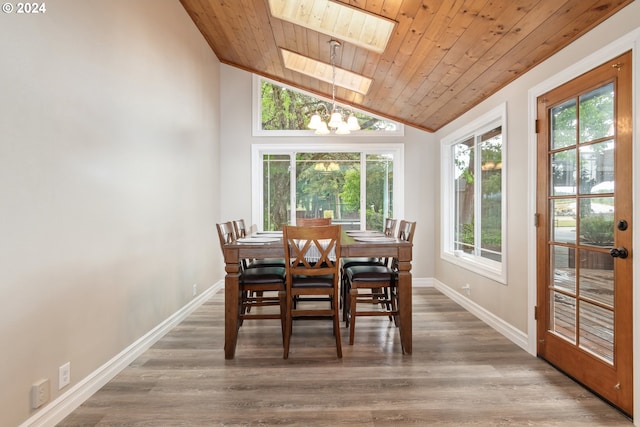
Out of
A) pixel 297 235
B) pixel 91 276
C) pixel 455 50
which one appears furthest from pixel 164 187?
pixel 455 50

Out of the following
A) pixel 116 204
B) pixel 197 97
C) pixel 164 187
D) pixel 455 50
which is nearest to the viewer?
pixel 116 204

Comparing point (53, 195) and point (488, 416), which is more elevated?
point (53, 195)

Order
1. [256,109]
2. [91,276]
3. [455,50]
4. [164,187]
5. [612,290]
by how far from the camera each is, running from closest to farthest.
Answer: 1. [612,290]
2. [91,276]
3. [455,50]
4. [164,187]
5. [256,109]

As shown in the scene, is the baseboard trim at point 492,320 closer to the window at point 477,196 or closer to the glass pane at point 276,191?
the window at point 477,196

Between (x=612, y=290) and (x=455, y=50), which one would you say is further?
(x=455, y=50)

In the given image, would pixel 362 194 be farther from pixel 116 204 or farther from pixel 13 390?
pixel 13 390

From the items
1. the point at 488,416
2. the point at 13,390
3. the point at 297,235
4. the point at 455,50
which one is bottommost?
the point at 488,416

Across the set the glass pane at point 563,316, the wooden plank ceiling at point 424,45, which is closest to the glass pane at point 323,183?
the wooden plank ceiling at point 424,45

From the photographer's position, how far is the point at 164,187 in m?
3.14

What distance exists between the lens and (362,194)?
5.06 metres

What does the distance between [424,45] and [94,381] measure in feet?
10.8

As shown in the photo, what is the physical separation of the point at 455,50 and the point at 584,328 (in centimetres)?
213

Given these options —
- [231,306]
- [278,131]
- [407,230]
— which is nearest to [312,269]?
[231,306]

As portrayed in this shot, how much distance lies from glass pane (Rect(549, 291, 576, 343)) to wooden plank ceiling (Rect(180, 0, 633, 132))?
1.72 metres
